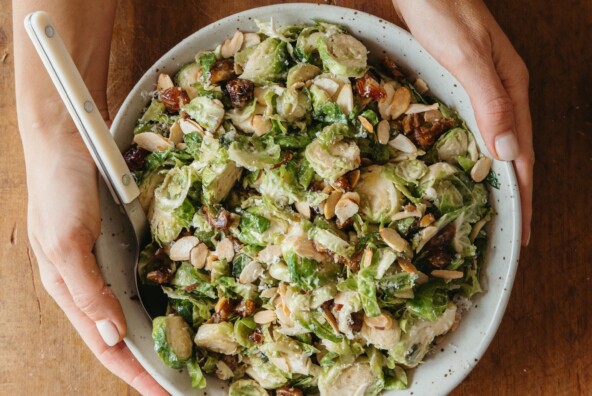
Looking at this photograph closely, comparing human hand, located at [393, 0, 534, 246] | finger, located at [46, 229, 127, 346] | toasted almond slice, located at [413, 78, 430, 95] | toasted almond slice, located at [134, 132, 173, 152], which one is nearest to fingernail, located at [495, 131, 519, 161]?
human hand, located at [393, 0, 534, 246]

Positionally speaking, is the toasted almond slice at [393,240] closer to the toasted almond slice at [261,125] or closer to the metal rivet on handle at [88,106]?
the toasted almond slice at [261,125]

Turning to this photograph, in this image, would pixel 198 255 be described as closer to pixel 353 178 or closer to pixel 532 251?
pixel 353 178

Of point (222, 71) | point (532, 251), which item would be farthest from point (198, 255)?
point (532, 251)

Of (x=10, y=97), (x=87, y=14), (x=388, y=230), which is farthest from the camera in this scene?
(x=10, y=97)

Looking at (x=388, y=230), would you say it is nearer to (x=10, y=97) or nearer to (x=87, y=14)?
(x=87, y=14)

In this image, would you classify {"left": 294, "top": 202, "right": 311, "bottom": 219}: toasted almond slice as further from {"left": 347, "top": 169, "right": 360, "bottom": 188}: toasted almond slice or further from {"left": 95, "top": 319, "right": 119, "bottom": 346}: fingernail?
{"left": 95, "top": 319, "right": 119, "bottom": 346}: fingernail

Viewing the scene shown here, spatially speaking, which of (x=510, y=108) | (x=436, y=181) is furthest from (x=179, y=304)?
(x=510, y=108)

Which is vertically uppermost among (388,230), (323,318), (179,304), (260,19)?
(260,19)
